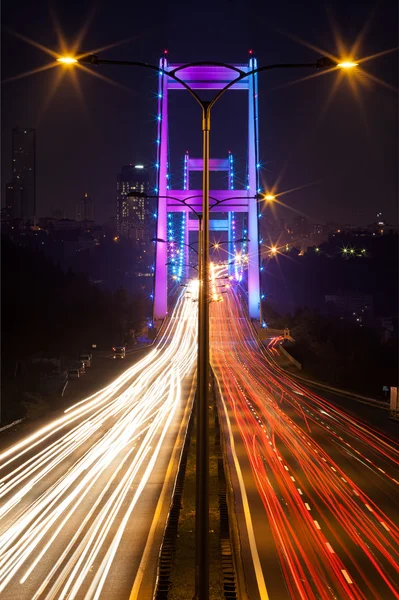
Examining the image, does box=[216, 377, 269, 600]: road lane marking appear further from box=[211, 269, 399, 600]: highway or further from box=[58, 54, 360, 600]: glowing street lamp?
box=[58, 54, 360, 600]: glowing street lamp

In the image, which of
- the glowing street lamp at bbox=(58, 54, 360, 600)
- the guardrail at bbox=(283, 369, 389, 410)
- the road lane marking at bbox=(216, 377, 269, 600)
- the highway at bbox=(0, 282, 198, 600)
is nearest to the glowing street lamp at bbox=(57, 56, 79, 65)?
the glowing street lamp at bbox=(58, 54, 360, 600)

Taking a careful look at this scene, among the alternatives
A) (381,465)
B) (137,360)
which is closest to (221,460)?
(381,465)

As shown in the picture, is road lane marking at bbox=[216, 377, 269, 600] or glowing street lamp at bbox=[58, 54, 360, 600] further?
road lane marking at bbox=[216, 377, 269, 600]

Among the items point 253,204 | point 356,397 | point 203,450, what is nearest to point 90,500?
point 203,450

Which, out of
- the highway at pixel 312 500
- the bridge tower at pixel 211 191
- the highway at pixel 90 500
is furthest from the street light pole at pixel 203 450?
the bridge tower at pixel 211 191

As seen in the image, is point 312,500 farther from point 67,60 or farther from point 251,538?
point 67,60
